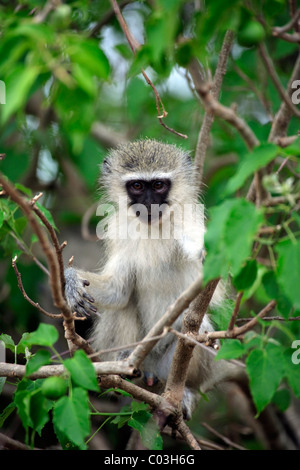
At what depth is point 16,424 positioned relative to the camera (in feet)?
15.9

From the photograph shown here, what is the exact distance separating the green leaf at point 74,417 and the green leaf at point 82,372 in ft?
0.15

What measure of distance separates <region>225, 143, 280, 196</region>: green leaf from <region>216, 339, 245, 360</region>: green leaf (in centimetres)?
79

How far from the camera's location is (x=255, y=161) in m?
1.82

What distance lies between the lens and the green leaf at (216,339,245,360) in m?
2.34

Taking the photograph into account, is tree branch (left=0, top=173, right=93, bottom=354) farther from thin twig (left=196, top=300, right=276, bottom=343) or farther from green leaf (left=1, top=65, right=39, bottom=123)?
thin twig (left=196, top=300, right=276, bottom=343)

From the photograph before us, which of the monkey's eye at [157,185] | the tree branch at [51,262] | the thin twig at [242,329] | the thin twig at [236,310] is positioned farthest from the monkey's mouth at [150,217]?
the thin twig at [236,310]

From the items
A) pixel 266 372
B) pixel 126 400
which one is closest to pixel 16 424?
pixel 126 400

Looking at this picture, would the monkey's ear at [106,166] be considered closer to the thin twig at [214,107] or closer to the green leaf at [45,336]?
the green leaf at [45,336]

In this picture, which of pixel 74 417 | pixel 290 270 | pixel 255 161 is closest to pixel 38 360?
pixel 74 417

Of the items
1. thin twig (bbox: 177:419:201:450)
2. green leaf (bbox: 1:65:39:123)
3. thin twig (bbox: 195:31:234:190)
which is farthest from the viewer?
thin twig (bbox: 195:31:234:190)

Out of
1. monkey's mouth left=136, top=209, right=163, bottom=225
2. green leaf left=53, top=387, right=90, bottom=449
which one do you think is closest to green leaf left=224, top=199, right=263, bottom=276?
green leaf left=53, top=387, right=90, bottom=449

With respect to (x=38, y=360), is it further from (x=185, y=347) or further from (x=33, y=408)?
(x=185, y=347)

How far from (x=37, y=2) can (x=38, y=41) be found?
1.94 m
